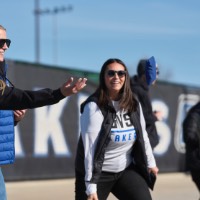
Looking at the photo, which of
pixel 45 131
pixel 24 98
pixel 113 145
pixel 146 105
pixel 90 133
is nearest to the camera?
pixel 24 98

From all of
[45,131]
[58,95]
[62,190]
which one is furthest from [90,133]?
[45,131]

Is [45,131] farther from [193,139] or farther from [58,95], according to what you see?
[58,95]

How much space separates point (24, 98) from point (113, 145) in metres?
1.21

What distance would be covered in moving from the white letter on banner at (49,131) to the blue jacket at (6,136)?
6390 mm

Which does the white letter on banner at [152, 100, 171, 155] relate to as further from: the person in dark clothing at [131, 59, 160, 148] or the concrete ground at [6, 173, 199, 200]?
the person in dark clothing at [131, 59, 160, 148]

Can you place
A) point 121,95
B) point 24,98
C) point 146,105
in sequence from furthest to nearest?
point 146,105 → point 121,95 → point 24,98

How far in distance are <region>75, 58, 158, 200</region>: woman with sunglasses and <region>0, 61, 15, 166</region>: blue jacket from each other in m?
0.64

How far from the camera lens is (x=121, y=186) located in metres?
4.82

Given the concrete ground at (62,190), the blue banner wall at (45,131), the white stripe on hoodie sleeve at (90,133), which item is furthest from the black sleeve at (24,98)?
the blue banner wall at (45,131)

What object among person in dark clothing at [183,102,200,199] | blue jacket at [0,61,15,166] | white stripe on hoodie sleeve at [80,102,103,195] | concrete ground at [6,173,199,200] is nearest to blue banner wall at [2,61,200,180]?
concrete ground at [6,173,199,200]

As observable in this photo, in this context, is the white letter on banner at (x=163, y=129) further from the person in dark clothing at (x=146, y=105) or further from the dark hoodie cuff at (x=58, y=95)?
the dark hoodie cuff at (x=58, y=95)

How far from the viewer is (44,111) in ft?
35.4

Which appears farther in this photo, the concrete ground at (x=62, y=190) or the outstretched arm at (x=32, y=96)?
the concrete ground at (x=62, y=190)

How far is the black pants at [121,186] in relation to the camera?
15.5 feet
